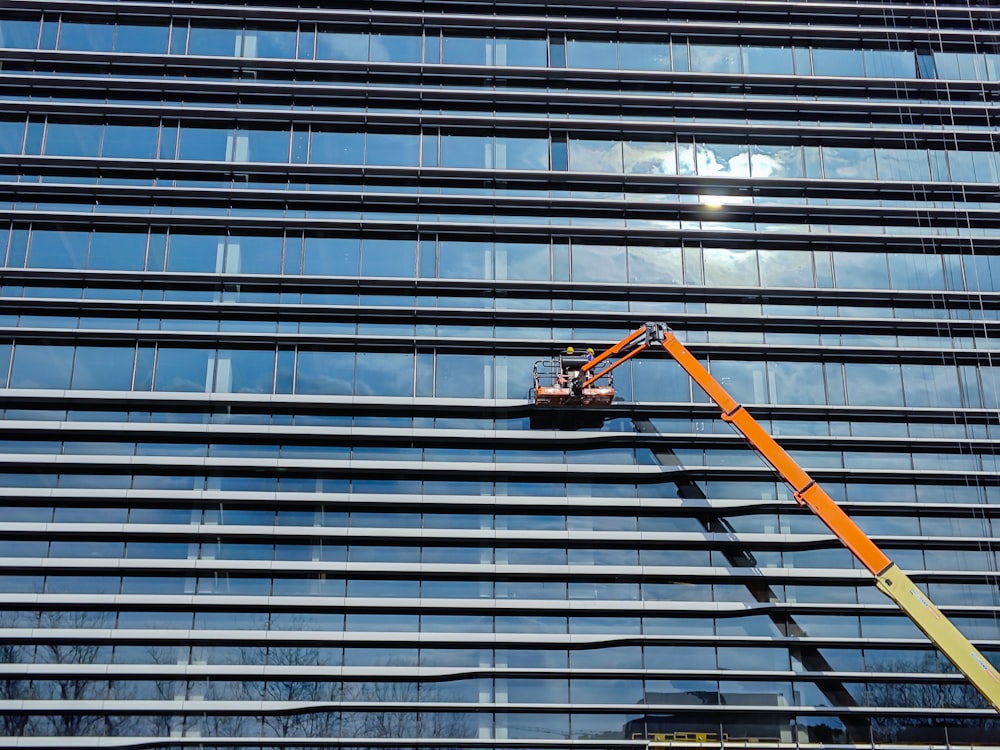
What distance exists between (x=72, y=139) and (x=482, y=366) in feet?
57.1

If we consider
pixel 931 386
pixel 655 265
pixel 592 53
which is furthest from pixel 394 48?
pixel 931 386

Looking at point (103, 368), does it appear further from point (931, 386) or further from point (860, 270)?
point (931, 386)

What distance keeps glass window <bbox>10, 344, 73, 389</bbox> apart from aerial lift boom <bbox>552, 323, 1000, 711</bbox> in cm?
1743

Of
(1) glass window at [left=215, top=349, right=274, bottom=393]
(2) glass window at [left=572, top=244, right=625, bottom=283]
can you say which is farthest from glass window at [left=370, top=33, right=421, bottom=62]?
(1) glass window at [left=215, top=349, right=274, bottom=393]

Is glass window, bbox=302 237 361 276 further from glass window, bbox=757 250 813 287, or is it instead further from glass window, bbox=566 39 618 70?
glass window, bbox=757 250 813 287

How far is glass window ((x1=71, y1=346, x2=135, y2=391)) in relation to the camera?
109ft

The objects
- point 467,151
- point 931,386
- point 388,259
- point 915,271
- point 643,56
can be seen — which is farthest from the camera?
point 643,56

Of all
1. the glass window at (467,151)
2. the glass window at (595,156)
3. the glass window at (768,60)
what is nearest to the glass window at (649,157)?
the glass window at (595,156)

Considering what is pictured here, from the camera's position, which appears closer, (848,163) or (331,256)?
(331,256)

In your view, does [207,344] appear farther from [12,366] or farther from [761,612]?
[761,612]

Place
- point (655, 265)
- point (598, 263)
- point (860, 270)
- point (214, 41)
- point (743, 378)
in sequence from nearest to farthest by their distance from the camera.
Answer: point (743, 378), point (598, 263), point (655, 265), point (860, 270), point (214, 41)

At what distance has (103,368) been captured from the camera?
3347 centimetres

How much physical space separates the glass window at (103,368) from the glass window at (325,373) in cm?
585

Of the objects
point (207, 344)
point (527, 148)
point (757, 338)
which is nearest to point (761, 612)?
point (757, 338)
